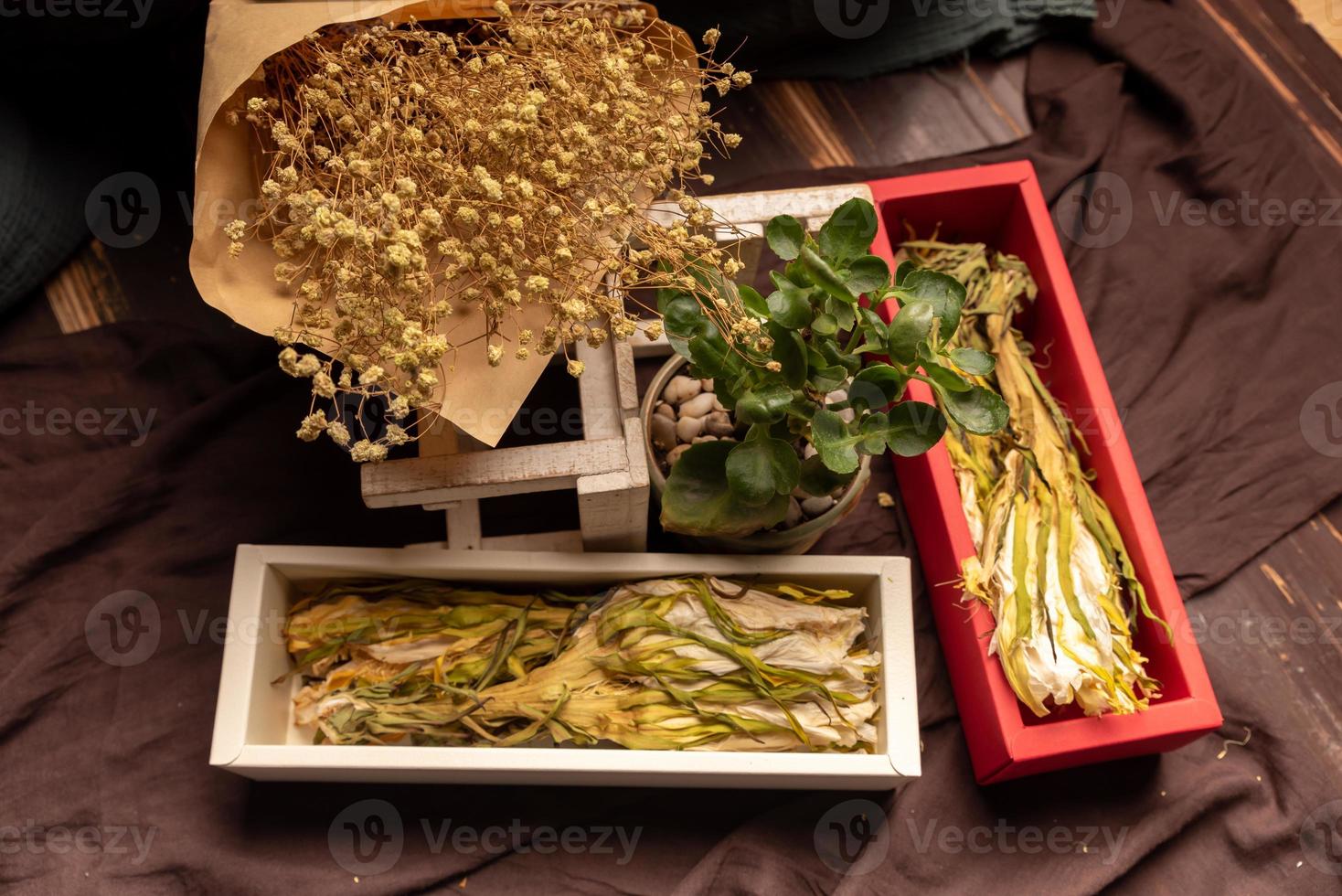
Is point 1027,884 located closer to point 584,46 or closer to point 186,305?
point 584,46

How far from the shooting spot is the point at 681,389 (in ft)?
4.03

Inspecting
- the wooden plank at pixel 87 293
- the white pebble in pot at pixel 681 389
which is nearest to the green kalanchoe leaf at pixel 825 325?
the white pebble in pot at pixel 681 389

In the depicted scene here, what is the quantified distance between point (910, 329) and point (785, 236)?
0.17 metres

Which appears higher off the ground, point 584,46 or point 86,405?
point 584,46

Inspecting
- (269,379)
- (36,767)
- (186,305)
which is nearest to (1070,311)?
(269,379)

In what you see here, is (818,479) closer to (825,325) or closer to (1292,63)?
(825,325)

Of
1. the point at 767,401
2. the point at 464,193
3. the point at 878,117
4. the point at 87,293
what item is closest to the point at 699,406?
the point at 767,401

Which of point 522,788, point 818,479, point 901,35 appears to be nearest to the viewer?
point 818,479

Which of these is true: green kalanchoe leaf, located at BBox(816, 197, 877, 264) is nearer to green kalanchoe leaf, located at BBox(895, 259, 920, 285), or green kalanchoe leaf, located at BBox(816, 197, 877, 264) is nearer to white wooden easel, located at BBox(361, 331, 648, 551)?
green kalanchoe leaf, located at BBox(895, 259, 920, 285)

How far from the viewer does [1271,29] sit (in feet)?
5.30

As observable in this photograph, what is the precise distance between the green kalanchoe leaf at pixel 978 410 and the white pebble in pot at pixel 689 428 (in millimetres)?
343

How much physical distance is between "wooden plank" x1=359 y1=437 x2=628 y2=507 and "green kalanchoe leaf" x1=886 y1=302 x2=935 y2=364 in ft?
0.98

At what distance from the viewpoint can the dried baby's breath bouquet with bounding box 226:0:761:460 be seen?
83cm

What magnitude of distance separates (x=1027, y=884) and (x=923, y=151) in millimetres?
1023
